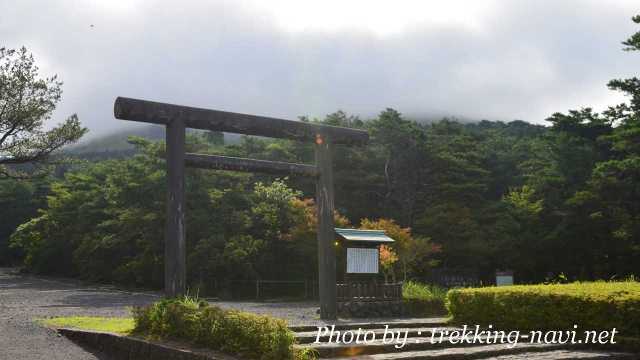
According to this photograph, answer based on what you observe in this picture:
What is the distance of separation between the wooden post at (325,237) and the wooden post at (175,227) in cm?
386

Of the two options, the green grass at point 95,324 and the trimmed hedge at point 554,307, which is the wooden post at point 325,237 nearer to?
the trimmed hedge at point 554,307

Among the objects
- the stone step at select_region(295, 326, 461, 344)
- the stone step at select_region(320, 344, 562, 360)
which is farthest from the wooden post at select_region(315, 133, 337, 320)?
the stone step at select_region(320, 344, 562, 360)

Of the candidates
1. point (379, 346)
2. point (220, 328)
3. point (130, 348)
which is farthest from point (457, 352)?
point (130, 348)

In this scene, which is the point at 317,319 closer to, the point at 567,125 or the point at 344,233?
the point at 344,233

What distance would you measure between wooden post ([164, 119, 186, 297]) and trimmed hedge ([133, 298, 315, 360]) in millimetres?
534

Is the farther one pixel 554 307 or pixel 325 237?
pixel 325 237

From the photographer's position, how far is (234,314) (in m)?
8.94

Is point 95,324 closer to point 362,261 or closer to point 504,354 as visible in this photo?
point 362,261

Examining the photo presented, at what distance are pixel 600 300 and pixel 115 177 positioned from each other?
89.5 feet

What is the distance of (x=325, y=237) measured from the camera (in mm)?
14484

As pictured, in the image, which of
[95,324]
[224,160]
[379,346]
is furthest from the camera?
[224,160]

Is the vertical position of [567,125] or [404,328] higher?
[567,125]

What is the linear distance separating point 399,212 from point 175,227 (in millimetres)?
26028

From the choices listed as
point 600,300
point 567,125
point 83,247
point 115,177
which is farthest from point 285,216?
point 600,300
